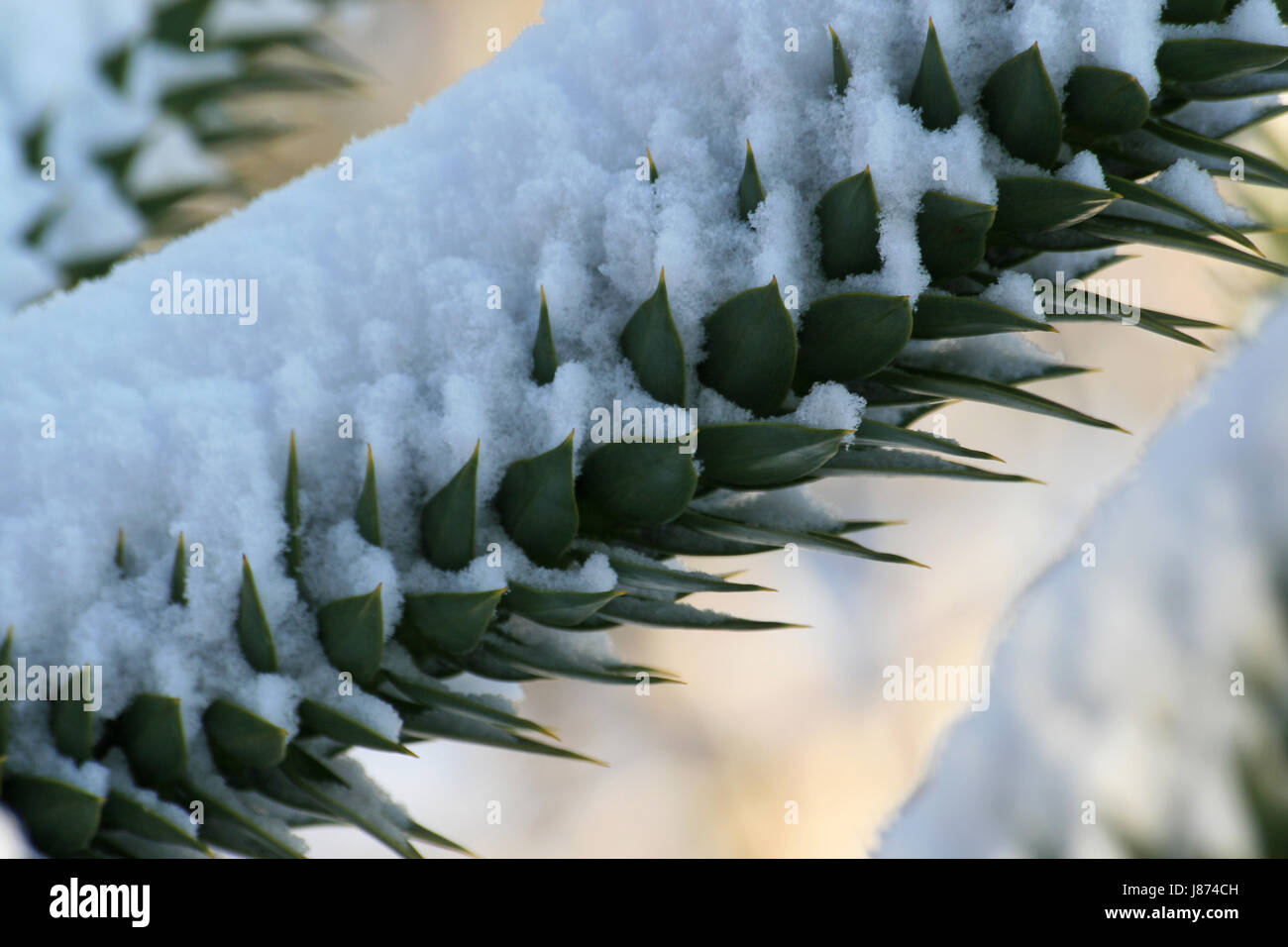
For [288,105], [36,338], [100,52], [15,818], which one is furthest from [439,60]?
[15,818]

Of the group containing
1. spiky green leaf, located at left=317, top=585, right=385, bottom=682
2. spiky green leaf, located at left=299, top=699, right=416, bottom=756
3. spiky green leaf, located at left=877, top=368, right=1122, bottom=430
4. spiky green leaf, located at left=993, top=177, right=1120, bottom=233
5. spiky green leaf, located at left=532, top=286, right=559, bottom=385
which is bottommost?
spiky green leaf, located at left=299, top=699, right=416, bottom=756

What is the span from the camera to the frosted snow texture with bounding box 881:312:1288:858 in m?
0.30

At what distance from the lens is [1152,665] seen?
0.99ft

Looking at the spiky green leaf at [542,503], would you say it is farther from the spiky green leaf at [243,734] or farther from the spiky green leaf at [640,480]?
the spiky green leaf at [243,734]

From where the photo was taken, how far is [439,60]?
2648mm

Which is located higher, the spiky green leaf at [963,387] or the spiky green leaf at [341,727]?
the spiky green leaf at [963,387]

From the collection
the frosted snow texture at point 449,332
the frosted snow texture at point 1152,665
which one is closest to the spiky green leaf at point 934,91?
the frosted snow texture at point 449,332

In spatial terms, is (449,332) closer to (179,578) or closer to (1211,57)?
(179,578)

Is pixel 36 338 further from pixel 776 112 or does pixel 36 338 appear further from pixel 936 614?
pixel 936 614

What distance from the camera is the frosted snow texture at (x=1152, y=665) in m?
0.30

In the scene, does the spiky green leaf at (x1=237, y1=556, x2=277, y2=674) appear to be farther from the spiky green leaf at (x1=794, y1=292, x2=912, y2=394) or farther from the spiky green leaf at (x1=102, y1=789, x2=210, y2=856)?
the spiky green leaf at (x1=794, y1=292, x2=912, y2=394)

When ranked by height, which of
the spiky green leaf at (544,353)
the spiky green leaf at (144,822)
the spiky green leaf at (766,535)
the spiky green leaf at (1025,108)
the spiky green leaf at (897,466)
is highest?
the spiky green leaf at (1025,108)

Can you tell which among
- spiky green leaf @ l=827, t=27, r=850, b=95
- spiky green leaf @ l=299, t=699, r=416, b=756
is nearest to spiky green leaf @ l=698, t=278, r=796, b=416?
spiky green leaf @ l=827, t=27, r=850, b=95
